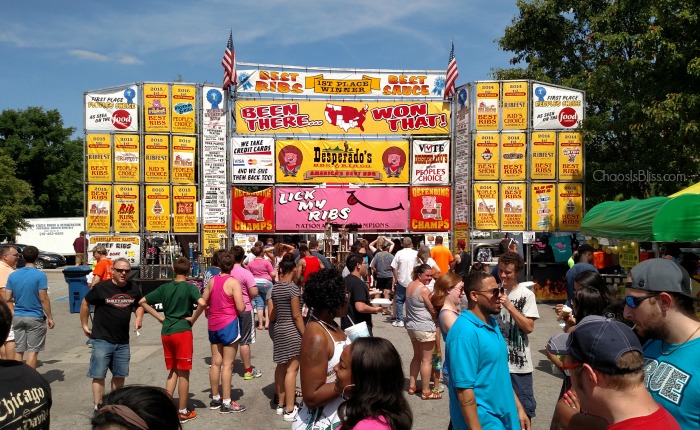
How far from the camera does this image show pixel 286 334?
23.3 feet

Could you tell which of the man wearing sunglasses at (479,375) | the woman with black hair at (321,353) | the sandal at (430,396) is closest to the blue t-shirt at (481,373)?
the man wearing sunglasses at (479,375)

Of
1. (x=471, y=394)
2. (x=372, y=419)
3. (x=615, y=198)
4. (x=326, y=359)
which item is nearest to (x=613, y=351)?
(x=372, y=419)

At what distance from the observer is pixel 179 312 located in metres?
6.85

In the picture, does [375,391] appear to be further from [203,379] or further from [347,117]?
[347,117]

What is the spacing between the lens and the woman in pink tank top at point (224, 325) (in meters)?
7.29

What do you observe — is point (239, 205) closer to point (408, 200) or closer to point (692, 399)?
point (408, 200)

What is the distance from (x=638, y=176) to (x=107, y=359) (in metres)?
19.2

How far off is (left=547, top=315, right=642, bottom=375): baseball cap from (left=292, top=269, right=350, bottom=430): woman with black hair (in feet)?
5.32

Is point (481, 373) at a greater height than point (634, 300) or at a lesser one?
lesser

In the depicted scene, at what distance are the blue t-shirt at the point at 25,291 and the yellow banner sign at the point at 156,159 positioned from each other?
11696 mm

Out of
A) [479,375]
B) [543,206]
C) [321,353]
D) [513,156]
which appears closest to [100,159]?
[513,156]

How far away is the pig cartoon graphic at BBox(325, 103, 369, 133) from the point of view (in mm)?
20234

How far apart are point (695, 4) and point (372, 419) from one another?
1385 cm

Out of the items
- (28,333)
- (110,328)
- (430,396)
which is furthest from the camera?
(28,333)
